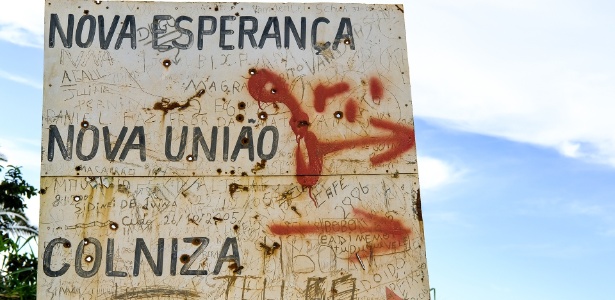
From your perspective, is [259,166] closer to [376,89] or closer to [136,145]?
[136,145]

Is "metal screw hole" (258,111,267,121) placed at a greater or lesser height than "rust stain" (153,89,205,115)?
lesser

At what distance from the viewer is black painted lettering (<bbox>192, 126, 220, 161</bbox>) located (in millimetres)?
5434

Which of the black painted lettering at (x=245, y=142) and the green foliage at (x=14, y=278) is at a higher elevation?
the black painted lettering at (x=245, y=142)

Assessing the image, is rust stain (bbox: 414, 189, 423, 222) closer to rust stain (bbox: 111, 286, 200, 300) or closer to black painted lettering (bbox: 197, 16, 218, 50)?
rust stain (bbox: 111, 286, 200, 300)

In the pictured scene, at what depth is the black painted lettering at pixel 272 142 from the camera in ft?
17.8

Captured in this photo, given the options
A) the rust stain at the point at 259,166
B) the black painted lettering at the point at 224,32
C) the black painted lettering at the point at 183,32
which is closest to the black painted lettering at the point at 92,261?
the rust stain at the point at 259,166

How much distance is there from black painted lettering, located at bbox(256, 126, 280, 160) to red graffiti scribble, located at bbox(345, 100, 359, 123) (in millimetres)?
520

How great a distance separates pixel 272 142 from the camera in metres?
5.45

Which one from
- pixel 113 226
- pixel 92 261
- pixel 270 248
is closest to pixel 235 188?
pixel 270 248

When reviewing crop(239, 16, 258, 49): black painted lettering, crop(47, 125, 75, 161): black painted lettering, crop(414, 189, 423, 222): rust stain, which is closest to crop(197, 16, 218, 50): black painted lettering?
crop(239, 16, 258, 49): black painted lettering

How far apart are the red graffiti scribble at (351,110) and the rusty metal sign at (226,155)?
0.4 inches

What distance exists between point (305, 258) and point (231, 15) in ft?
6.06

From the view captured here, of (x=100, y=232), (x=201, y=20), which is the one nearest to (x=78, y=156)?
(x=100, y=232)

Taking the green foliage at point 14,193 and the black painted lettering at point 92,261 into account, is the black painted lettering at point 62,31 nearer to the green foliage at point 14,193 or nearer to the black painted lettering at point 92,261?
the black painted lettering at point 92,261
